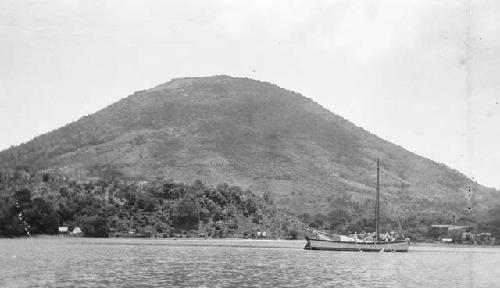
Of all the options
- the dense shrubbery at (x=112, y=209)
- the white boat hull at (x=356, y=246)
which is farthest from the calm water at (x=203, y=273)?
the dense shrubbery at (x=112, y=209)

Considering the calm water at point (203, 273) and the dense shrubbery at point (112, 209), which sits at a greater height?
the dense shrubbery at point (112, 209)

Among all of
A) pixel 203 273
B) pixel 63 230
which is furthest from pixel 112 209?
pixel 203 273

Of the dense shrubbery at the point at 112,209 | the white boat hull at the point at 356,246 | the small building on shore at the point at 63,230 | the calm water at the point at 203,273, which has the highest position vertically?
the dense shrubbery at the point at 112,209

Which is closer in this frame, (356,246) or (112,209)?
(356,246)

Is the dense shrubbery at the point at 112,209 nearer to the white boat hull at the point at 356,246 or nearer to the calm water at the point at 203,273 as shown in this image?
the white boat hull at the point at 356,246

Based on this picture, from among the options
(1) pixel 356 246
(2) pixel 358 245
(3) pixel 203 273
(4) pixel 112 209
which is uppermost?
(4) pixel 112 209

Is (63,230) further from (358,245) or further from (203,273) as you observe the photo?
(203,273)

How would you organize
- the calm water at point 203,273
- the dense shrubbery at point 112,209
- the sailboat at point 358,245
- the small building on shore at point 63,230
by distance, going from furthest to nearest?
the small building on shore at point 63,230
the dense shrubbery at point 112,209
the sailboat at point 358,245
the calm water at point 203,273

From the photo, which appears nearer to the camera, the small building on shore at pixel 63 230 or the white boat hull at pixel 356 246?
the white boat hull at pixel 356 246

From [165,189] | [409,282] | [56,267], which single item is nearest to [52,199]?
[165,189]
